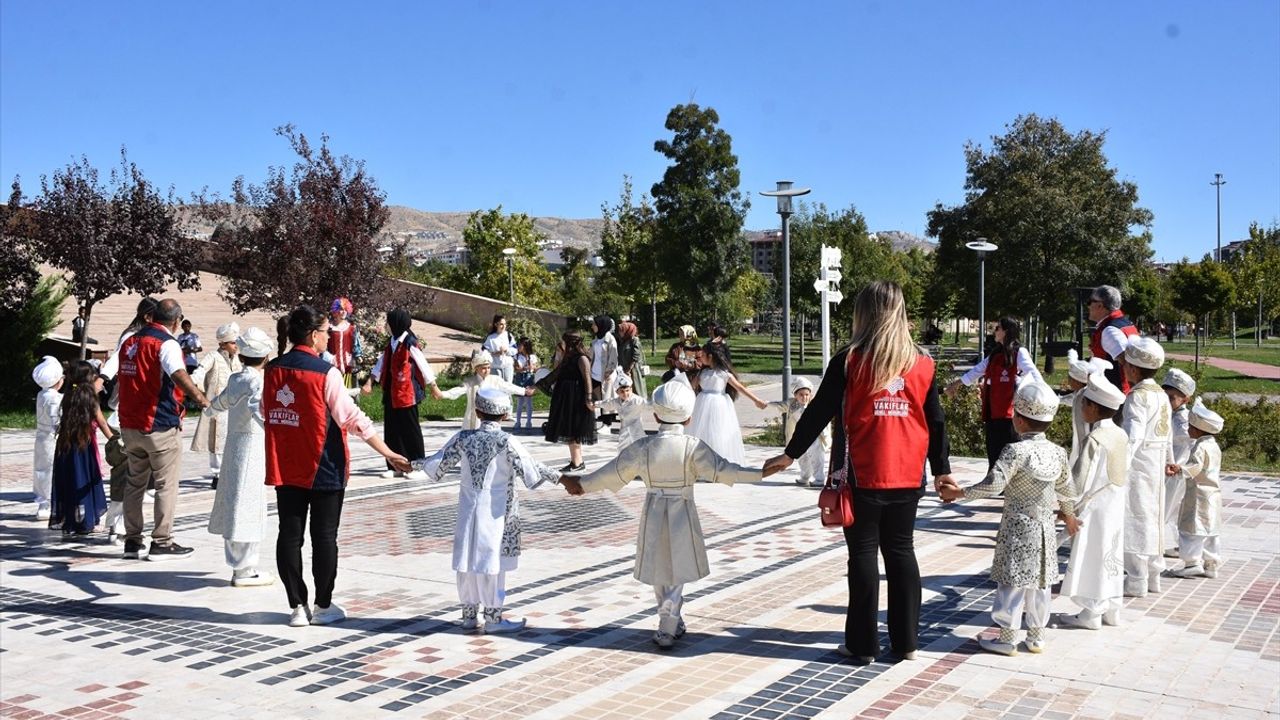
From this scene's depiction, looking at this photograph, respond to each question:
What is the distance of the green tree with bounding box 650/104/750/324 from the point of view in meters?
40.2

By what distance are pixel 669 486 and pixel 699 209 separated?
34.5 metres

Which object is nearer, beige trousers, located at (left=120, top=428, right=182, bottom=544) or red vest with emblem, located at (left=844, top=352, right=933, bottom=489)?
red vest with emblem, located at (left=844, top=352, right=933, bottom=489)

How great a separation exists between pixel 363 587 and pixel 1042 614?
14.1 feet

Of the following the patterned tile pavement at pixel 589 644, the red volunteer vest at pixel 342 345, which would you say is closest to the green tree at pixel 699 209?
the red volunteer vest at pixel 342 345

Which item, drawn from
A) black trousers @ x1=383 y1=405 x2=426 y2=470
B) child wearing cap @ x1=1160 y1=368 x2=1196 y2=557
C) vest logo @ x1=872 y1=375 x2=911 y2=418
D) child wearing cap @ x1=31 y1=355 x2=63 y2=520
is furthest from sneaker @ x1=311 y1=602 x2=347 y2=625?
child wearing cap @ x1=1160 y1=368 x2=1196 y2=557

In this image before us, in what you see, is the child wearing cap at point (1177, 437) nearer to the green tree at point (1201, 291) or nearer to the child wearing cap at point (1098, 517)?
the child wearing cap at point (1098, 517)

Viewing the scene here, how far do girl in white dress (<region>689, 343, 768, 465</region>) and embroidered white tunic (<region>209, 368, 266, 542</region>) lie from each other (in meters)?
4.79

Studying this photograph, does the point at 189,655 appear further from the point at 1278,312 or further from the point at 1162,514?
the point at 1278,312

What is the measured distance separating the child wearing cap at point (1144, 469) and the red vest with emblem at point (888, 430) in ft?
7.66

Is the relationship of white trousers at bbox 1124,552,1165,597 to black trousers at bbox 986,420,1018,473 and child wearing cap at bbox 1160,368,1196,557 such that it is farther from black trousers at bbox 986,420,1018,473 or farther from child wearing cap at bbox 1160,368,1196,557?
black trousers at bbox 986,420,1018,473

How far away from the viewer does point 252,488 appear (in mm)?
7980

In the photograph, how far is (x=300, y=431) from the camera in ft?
22.3

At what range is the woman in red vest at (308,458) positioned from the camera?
6797 millimetres

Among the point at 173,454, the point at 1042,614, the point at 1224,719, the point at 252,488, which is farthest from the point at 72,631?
the point at 1224,719
